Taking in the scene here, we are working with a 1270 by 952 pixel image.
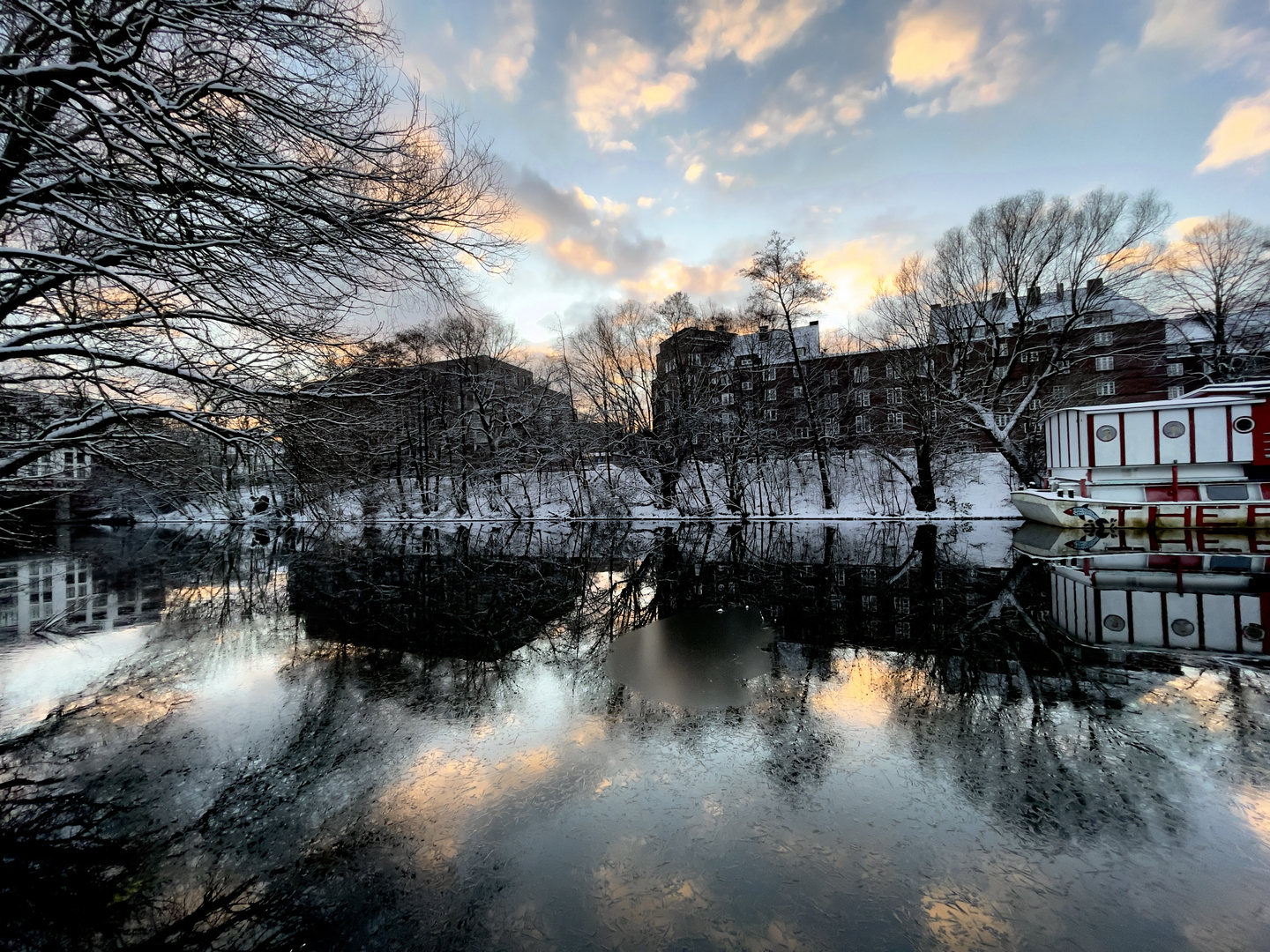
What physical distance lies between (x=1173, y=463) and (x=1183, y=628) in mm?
14975

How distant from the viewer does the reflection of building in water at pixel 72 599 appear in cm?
830

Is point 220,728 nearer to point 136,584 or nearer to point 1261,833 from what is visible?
point 1261,833

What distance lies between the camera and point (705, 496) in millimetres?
28703

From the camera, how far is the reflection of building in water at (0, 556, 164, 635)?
830 cm

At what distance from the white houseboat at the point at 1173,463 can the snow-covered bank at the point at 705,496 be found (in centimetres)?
644

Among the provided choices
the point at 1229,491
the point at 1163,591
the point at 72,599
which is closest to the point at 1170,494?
the point at 1229,491

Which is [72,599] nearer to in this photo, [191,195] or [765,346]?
[191,195]

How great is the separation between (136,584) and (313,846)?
13.0m

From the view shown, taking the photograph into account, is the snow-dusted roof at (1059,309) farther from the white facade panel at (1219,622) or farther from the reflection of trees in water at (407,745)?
the white facade panel at (1219,622)

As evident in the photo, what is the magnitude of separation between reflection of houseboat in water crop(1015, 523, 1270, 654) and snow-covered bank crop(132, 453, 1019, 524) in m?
11.5

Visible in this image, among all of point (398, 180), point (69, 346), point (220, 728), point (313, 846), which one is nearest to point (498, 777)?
point (313, 846)

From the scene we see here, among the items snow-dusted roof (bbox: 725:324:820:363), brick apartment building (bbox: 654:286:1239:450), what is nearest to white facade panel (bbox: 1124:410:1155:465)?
brick apartment building (bbox: 654:286:1239:450)

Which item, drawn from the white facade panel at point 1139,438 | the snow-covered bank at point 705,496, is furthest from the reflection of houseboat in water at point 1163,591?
the snow-covered bank at point 705,496

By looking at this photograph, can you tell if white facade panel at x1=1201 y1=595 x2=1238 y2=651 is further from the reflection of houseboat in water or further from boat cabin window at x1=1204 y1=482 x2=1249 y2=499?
boat cabin window at x1=1204 y1=482 x2=1249 y2=499
